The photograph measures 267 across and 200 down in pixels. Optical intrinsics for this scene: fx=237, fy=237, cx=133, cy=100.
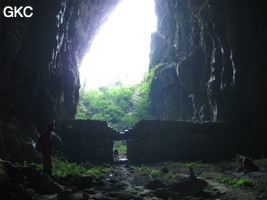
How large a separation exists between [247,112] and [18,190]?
19419 millimetres

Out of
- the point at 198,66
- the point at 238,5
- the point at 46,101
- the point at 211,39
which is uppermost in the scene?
the point at 238,5

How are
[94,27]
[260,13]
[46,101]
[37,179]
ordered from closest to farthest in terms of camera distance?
[37,179]
[46,101]
[260,13]
[94,27]

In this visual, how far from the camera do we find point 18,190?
629 centimetres

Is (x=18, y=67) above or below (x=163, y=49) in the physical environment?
below

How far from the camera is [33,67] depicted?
16531mm

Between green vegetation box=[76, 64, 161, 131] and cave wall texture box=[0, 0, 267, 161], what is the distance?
8.34 meters

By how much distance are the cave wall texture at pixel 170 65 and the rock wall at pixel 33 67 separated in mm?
55

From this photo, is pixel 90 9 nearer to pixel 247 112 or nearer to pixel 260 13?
pixel 260 13

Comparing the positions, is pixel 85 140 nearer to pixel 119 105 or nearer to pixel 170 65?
pixel 170 65

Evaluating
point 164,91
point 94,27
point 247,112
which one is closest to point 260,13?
point 247,112

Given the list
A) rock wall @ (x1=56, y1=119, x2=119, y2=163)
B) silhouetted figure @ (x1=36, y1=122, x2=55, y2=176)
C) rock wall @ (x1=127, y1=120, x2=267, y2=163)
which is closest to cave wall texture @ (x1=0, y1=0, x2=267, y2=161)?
rock wall @ (x1=127, y1=120, x2=267, y2=163)

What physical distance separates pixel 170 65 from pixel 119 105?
1734 centimetres

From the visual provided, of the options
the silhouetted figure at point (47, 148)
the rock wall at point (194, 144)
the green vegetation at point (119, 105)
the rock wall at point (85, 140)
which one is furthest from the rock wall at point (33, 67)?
the green vegetation at point (119, 105)

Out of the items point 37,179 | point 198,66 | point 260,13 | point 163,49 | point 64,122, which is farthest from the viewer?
point 163,49
